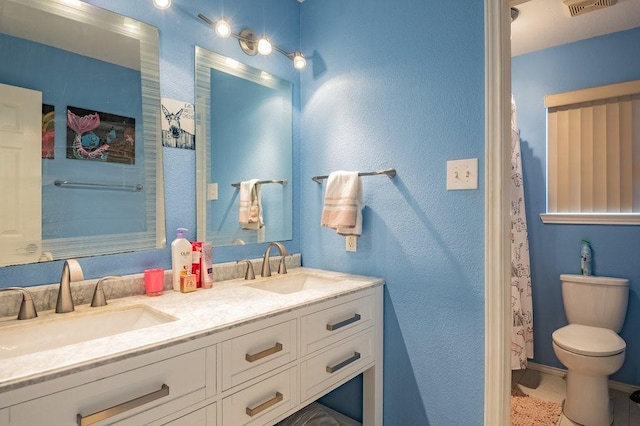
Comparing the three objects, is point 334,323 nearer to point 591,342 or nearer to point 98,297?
point 98,297

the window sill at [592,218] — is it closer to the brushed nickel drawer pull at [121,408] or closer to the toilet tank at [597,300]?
the toilet tank at [597,300]

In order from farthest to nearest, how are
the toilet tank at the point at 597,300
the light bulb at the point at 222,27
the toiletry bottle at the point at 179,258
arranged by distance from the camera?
1. the toilet tank at the point at 597,300
2. the light bulb at the point at 222,27
3. the toiletry bottle at the point at 179,258

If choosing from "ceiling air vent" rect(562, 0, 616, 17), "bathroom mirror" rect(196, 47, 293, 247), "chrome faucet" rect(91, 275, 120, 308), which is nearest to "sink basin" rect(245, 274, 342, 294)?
"bathroom mirror" rect(196, 47, 293, 247)

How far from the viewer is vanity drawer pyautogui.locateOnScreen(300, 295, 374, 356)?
4.14ft

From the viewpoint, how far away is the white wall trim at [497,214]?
1.34 m

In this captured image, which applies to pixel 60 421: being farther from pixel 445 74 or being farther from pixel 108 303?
pixel 445 74

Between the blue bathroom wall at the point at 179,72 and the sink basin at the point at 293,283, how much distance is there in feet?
0.69

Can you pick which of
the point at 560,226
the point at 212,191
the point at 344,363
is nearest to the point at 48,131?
the point at 212,191

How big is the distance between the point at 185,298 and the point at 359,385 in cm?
104

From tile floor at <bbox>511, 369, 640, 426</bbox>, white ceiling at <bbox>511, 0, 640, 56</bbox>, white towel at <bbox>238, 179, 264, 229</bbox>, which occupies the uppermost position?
white ceiling at <bbox>511, 0, 640, 56</bbox>

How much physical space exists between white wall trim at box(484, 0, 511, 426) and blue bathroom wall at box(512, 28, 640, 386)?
1.54m

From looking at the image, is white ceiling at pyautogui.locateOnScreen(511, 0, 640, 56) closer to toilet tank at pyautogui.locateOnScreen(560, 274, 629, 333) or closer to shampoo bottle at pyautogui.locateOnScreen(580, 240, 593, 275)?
shampoo bottle at pyautogui.locateOnScreen(580, 240, 593, 275)

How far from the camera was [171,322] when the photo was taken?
999mm

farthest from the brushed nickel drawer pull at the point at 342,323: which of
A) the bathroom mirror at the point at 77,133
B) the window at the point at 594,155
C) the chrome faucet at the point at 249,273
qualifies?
the window at the point at 594,155
